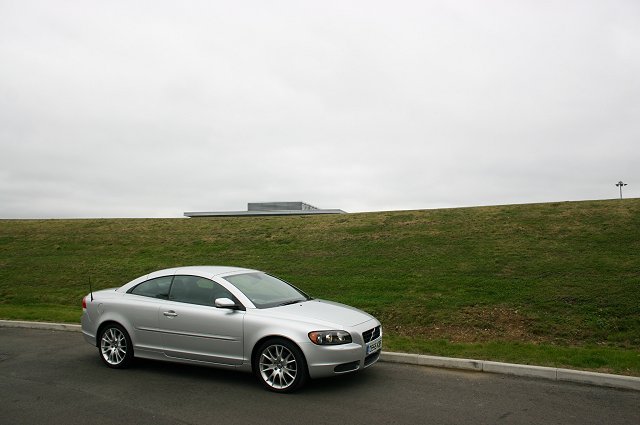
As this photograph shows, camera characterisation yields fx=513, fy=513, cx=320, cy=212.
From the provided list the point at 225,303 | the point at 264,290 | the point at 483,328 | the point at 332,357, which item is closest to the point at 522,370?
the point at 483,328

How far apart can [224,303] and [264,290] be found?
0.89 m

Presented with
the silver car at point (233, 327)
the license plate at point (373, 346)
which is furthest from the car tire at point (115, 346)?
the license plate at point (373, 346)

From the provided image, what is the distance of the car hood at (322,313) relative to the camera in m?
6.21

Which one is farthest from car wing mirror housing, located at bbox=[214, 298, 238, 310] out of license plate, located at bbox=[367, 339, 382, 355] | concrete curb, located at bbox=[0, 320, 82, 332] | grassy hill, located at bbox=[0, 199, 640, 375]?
concrete curb, located at bbox=[0, 320, 82, 332]

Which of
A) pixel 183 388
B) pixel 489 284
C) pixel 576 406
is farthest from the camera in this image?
pixel 489 284

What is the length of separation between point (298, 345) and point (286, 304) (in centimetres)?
96

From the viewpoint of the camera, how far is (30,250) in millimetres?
21734

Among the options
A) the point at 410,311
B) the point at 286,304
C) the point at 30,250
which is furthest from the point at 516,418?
the point at 30,250

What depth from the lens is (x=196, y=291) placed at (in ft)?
22.9

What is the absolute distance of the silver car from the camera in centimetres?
603

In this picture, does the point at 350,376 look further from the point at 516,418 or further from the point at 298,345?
the point at 516,418

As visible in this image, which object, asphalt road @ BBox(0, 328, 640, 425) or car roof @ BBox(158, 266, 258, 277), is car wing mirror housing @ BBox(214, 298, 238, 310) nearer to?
car roof @ BBox(158, 266, 258, 277)

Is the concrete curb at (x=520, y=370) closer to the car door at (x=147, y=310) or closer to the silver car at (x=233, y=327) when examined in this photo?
the silver car at (x=233, y=327)

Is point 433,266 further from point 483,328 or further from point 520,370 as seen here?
point 520,370
